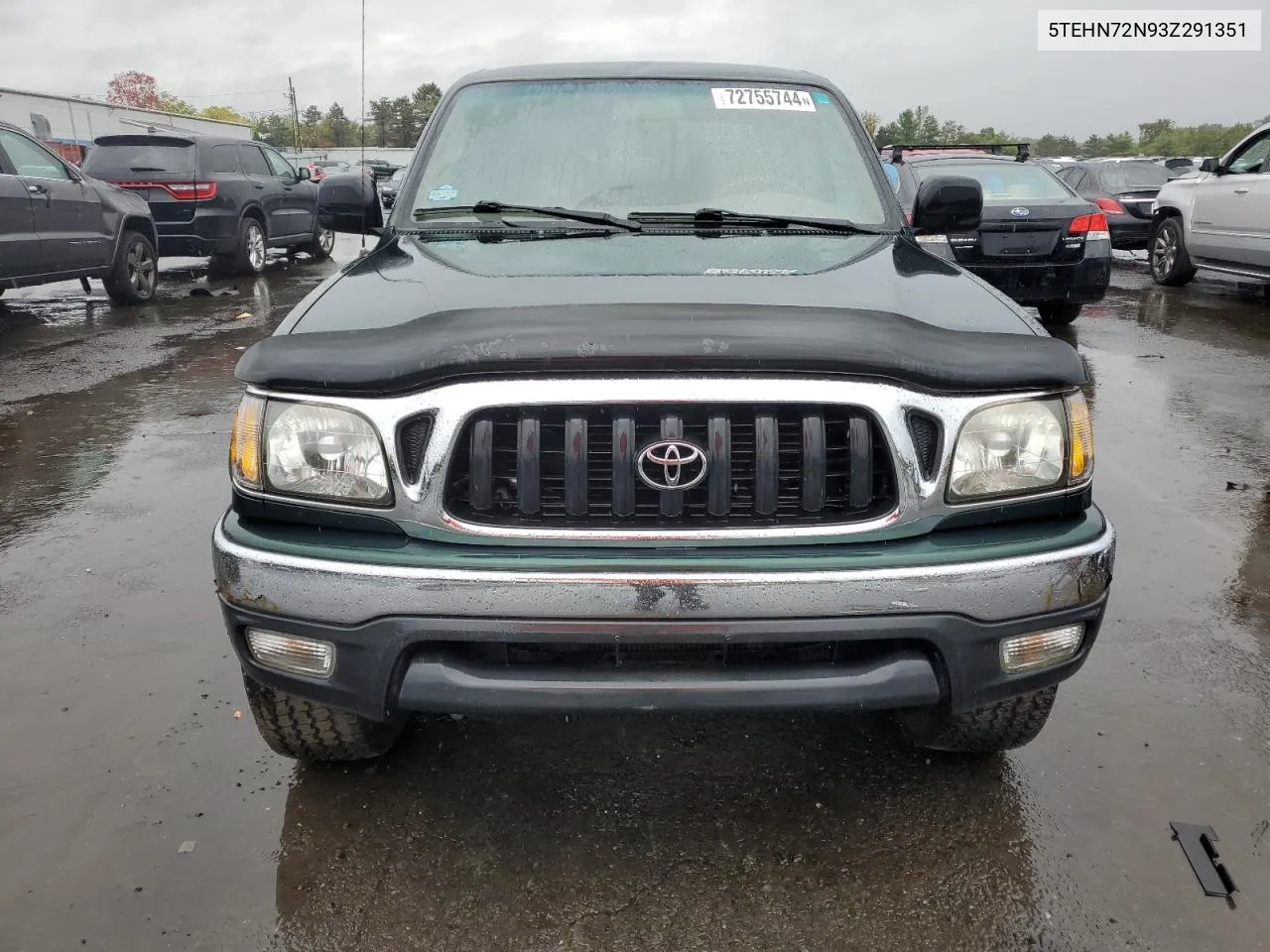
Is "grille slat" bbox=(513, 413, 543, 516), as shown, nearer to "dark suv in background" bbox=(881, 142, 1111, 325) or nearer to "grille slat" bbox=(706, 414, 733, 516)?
"grille slat" bbox=(706, 414, 733, 516)

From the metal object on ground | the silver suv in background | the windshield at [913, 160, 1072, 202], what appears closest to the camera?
the metal object on ground

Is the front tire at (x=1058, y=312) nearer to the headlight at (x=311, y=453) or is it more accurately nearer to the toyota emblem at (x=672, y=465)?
the toyota emblem at (x=672, y=465)

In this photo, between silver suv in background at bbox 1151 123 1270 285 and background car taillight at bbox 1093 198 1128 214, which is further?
background car taillight at bbox 1093 198 1128 214

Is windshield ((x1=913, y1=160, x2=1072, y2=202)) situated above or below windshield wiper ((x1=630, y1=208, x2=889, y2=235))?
above

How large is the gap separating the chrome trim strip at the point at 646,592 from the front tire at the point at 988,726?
0.50 meters

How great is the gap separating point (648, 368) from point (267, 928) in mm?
1375

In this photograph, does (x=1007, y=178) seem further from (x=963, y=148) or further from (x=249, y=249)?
(x=249, y=249)

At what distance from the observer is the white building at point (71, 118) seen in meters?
25.9

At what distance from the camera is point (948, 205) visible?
11.2ft

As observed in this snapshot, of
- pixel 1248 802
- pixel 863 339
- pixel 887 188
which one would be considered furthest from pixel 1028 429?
pixel 887 188

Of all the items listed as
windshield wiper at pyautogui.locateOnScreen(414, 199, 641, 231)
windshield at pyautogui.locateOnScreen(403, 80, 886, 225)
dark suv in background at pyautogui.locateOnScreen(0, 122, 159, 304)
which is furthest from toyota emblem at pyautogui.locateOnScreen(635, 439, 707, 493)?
dark suv in background at pyautogui.locateOnScreen(0, 122, 159, 304)

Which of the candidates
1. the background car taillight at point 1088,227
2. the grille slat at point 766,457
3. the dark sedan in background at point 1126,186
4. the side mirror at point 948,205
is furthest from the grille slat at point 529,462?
the dark sedan in background at point 1126,186

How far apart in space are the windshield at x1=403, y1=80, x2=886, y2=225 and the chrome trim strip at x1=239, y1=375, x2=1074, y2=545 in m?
1.23

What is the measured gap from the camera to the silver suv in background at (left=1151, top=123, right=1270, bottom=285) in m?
9.45
